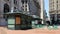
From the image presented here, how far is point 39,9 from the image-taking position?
89.8 metres

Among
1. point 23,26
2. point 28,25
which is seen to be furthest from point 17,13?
point 28,25

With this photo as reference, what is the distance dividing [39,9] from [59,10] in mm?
29367

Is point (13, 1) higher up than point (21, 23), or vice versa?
point (13, 1)

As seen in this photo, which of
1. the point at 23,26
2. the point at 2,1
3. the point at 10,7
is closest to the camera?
the point at 23,26

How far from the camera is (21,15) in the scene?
2570 centimetres

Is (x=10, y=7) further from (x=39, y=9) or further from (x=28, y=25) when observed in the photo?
(x=39, y=9)

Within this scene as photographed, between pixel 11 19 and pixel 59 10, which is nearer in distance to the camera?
pixel 11 19

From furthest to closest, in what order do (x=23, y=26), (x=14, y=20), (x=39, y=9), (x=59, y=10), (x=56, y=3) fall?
(x=39, y=9) < (x=56, y=3) < (x=59, y=10) < (x=23, y=26) < (x=14, y=20)

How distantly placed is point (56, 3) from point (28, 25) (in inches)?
1543

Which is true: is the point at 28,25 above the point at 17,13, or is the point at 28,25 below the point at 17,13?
below

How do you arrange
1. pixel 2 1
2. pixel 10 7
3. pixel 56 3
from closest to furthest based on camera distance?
pixel 2 1 < pixel 10 7 < pixel 56 3

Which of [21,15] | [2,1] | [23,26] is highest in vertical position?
[2,1]

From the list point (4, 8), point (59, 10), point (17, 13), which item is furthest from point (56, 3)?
point (17, 13)

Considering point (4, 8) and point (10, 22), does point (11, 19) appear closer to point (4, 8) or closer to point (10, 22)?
point (10, 22)
